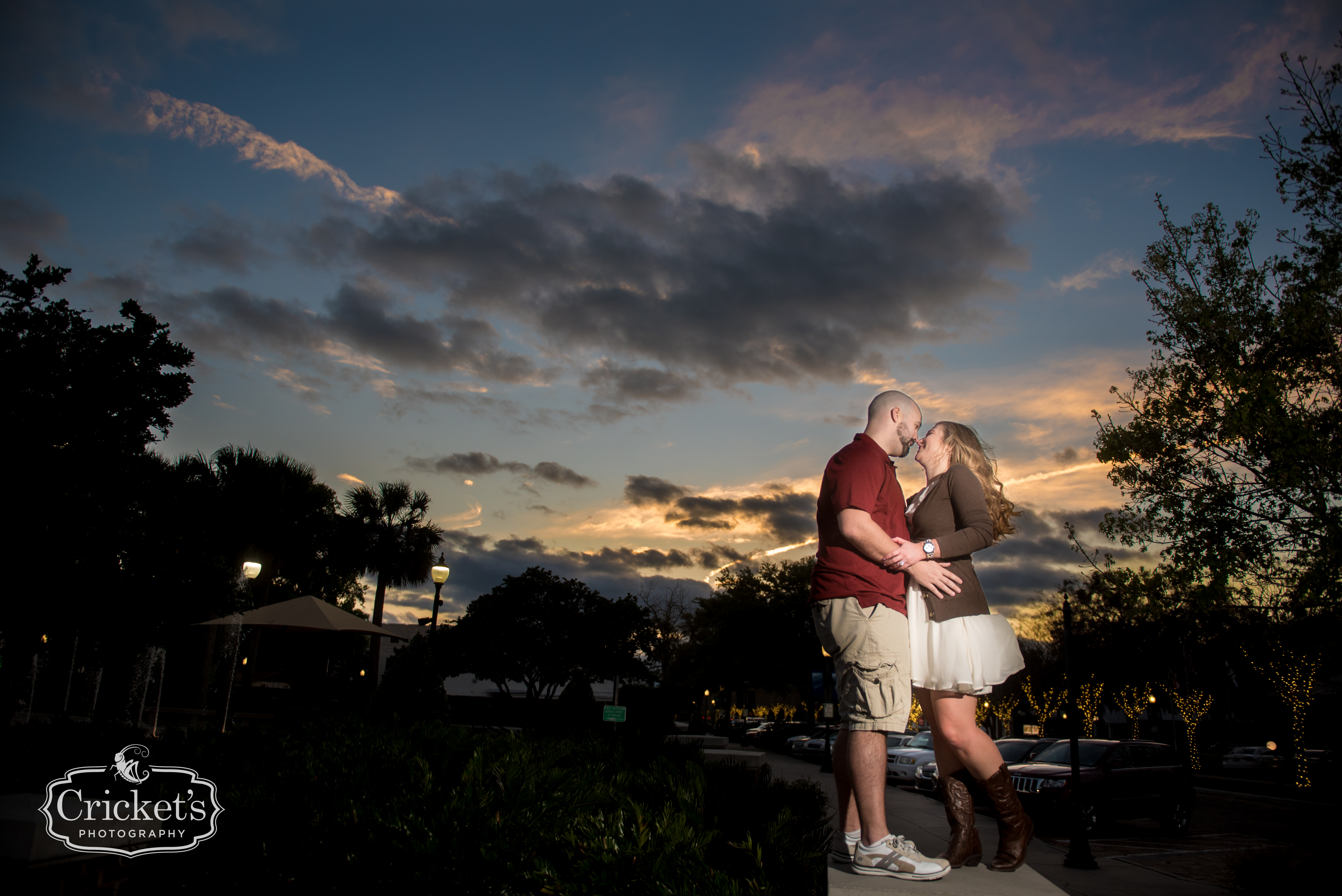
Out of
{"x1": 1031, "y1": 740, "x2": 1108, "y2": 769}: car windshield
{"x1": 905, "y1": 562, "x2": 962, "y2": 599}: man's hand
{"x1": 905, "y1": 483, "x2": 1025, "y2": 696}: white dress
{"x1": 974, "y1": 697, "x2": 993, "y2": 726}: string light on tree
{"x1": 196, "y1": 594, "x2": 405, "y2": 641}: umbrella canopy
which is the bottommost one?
{"x1": 974, "y1": 697, "x2": 993, "y2": 726}: string light on tree

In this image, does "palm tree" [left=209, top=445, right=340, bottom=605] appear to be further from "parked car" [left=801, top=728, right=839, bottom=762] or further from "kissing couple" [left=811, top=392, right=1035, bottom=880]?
"kissing couple" [left=811, top=392, right=1035, bottom=880]

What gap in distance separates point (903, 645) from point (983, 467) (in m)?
0.96

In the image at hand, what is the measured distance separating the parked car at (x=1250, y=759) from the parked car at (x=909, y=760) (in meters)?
22.6

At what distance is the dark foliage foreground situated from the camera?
2023 mm

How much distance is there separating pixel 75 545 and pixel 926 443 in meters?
12.8

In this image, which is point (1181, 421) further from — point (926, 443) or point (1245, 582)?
point (926, 443)

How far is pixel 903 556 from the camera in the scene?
281cm

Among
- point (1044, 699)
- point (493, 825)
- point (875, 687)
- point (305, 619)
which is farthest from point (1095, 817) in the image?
point (1044, 699)

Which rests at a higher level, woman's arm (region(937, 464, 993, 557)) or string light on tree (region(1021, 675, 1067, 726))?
woman's arm (region(937, 464, 993, 557))

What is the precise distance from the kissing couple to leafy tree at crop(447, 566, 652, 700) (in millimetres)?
34887

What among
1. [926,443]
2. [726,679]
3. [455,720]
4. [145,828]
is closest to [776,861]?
[926,443]

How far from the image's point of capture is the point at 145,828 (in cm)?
325

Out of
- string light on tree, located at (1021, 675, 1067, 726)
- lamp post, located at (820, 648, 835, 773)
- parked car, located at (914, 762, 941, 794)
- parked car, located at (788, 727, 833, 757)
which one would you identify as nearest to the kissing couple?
lamp post, located at (820, 648, 835, 773)

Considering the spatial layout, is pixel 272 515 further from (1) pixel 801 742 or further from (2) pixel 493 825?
(2) pixel 493 825
